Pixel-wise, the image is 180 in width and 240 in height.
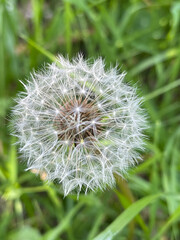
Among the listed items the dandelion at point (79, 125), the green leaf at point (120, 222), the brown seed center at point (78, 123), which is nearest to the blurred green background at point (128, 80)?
the green leaf at point (120, 222)

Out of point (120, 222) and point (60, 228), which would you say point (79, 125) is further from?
point (60, 228)

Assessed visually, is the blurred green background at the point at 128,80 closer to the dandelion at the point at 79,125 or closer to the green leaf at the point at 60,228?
the green leaf at the point at 60,228

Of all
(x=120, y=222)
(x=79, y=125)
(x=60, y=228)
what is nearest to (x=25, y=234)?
(x=60, y=228)

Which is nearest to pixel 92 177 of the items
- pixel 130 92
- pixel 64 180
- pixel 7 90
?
pixel 64 180

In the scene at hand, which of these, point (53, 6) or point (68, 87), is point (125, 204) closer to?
point (68, 87)

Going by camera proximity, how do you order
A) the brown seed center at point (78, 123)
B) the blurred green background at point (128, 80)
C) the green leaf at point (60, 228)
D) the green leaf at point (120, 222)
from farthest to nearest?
the blurred green background at point (128, 80) → the green leaf at point (60, 228) → the green leaf at point (120, 222) → the brown seed center at point (78, 123)
